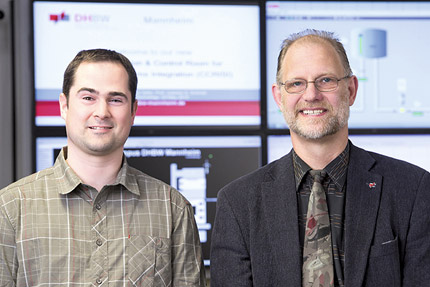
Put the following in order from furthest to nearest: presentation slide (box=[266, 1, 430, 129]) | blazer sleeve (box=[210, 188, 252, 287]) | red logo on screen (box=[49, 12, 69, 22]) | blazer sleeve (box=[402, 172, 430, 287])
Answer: presentation slide (box=[266, 1, 430, 129]) < red logo on screen (box=[49, 12, 69, 22]) < blazer sleeve (box=[210, 188, 252, 287]) < blazer sleeve (box=[402, 172, 430, 287])

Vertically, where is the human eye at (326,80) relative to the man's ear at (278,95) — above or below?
above

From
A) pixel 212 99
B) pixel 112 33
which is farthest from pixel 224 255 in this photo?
pixel 112 33

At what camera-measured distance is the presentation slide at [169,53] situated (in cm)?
264

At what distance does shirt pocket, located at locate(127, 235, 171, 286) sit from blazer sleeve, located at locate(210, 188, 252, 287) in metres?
0.14

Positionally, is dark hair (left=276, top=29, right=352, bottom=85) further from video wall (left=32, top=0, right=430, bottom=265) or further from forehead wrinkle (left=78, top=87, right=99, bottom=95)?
video wall (left=32, top=0, right=430, bottom=265)

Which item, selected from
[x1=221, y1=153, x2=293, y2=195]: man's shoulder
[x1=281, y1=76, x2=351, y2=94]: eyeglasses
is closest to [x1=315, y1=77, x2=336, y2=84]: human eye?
[x1=281, y1=76, x2=351, y2=94]: eyeglasses

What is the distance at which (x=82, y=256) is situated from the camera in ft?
4.96

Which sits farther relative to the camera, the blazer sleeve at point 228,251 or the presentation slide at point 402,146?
the presentation slide at point 402,146

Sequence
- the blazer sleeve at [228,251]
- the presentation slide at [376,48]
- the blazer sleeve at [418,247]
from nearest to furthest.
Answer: the blazer sleeve at [418,247], the blazer sleeve at [228,251], the presentation slide at [376,48]

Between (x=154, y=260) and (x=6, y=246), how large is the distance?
0.40m

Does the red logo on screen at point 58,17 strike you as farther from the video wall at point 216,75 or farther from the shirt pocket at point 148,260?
the shirt pocket at point 148,260

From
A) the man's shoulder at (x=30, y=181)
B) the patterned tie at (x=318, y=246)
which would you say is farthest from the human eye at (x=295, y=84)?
the man's shoulder at (x=30, y=181)

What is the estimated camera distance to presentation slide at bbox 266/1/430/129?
2.77 metres

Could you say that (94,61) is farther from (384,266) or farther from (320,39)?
(384,266)
